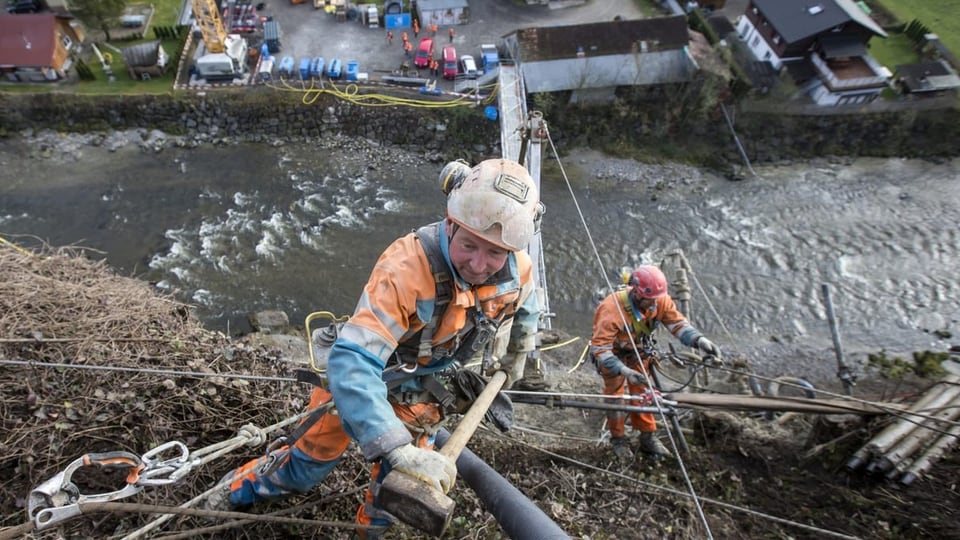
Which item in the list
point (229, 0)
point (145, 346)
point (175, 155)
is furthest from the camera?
point (229, 0)

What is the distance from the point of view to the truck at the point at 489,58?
24.8 meters

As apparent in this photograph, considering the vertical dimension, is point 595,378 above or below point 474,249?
below

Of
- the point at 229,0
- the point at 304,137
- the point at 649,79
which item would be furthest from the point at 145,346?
the point at 229,0

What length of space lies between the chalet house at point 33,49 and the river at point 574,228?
308cm

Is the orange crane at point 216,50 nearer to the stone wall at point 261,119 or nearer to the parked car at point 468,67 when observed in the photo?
the stone wall at point 261,119

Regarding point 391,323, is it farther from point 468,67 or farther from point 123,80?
point 123,80

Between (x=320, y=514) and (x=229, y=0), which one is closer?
(x=320, y=514)

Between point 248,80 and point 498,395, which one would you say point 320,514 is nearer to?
point 498,395

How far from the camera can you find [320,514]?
204 inches

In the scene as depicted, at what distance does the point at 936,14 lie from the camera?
98.1ft

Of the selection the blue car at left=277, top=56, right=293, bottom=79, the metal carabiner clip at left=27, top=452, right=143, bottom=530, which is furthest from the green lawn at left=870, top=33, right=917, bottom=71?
the metal carabiner clip at left=27, top=452, right=143, bottom=530

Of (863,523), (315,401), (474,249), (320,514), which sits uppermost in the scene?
(474,249)

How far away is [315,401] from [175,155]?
906 inches

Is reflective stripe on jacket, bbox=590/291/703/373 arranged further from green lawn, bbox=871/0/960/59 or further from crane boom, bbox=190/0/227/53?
green lawn, bbox=871/0/960/59
